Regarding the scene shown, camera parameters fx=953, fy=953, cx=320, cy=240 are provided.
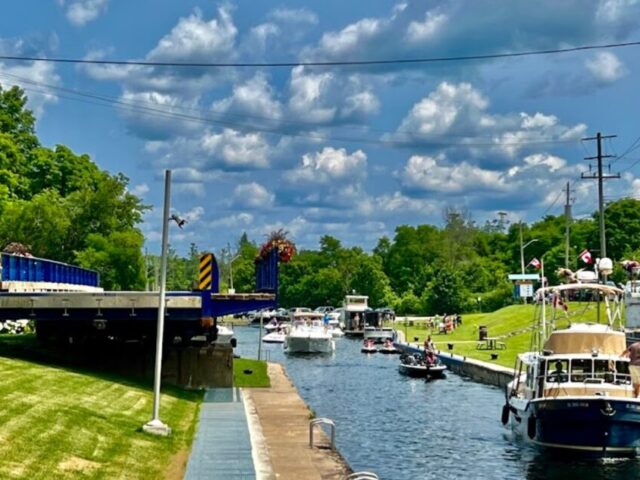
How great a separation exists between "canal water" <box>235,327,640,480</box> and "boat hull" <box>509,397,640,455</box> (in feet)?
1.74

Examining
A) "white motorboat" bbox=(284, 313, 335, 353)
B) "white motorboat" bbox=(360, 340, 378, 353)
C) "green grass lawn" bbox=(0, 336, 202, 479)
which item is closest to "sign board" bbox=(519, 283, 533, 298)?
"white motorboat" bbox=(360, 340, 378, 353)

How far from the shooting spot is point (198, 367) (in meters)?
43.7

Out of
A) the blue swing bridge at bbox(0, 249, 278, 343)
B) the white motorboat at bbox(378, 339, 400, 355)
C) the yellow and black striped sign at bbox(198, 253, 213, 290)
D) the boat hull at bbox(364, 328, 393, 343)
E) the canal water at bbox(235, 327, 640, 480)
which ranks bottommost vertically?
the canal water at bbox(235, 327, 640, 480)

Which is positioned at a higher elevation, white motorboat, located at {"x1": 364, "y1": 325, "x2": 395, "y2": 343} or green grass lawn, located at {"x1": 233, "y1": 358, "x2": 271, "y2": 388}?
white motorboat, located at {"x1": 364, "y1": 325, "x2": 395, "y2": 343}

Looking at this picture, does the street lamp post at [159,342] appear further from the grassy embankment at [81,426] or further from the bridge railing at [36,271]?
the bridge railing at [36,271]

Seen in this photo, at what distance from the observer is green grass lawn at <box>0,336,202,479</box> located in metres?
19.3

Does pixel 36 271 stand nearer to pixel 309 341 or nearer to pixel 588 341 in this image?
pixel 588 341

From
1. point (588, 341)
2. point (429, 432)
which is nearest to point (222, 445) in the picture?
point (429, 432)

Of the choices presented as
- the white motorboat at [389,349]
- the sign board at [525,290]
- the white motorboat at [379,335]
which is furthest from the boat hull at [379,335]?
the sign board at [525,290]

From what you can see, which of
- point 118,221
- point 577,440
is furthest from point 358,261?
point 577,440

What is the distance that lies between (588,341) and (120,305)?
17855 mm

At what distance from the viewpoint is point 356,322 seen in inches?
5153

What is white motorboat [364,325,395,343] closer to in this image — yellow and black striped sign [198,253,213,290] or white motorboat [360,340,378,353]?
→ white motorboat [360,340,378,353]

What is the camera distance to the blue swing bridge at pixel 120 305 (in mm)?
37656
